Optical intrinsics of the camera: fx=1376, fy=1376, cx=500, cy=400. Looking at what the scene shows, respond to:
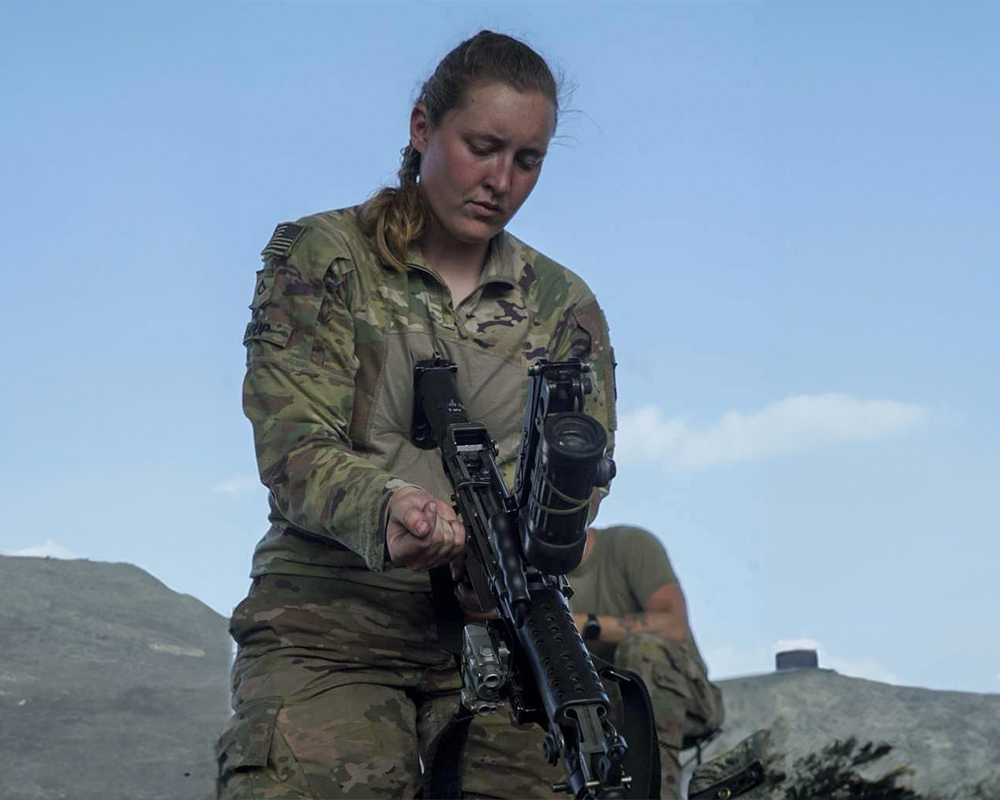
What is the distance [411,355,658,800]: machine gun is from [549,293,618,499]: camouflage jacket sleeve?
0.42 metres

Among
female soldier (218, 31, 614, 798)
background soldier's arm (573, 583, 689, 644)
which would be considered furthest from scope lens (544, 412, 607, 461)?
background soldier's arm (573, 583, 689, 644)

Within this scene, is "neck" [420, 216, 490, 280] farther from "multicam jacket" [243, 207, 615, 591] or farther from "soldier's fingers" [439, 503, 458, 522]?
"soldier's fingers" [439, 503, 458, 522]

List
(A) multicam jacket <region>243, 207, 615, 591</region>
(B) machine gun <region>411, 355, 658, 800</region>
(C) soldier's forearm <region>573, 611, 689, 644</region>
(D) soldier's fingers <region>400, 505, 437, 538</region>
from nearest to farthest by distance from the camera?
(B) machine gun <region>411, 355, 658, 800</region>
(D) soldier's fingers <region>400, 505, 437, 538</region>
(A) multicam jacket <region>243, 207, 615, 591</region>
(C) soldier's forearm <region>573, 611, 689, 644</region>

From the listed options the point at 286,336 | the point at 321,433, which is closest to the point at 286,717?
the point at 321,433

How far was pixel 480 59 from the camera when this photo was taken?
7.45ft

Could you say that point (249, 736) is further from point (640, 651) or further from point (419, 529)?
point (640, 651)

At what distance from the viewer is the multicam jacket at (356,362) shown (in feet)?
6.82

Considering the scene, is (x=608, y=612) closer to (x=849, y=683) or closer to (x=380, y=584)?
(x=849, y=683)

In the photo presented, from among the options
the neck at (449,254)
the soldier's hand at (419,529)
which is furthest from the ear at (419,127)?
the soldier's hand at (419,529)

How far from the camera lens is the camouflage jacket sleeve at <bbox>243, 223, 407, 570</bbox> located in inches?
77.7

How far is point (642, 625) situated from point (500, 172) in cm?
226

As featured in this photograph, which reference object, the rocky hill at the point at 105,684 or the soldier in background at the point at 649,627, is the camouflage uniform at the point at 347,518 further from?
the rocky hill at the point at 105,684

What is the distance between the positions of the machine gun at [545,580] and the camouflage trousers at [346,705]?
0.21 m

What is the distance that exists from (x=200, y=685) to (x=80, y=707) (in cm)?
62
